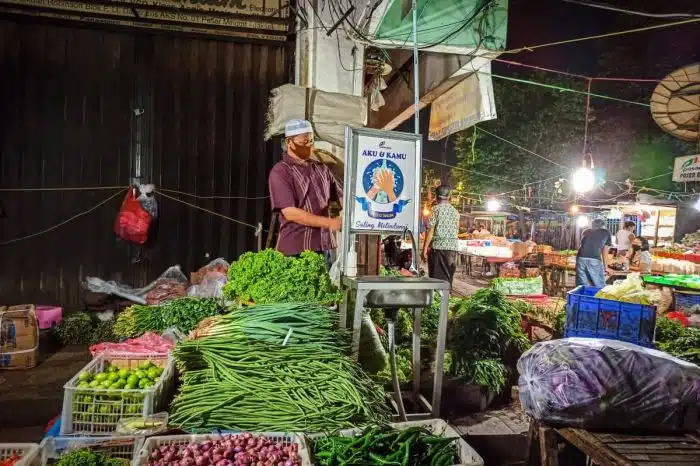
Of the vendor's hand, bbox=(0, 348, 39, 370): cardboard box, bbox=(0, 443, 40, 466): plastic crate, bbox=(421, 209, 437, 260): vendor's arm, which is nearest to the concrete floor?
bbox=(0, 348, 39, 370): cardboard box

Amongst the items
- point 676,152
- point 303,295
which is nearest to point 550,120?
point 676,152

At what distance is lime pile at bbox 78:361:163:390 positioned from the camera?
10.6 ft

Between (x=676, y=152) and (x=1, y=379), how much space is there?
26.0 metres

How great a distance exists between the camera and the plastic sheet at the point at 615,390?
281 cm

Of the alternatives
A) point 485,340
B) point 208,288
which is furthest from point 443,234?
point 208,288

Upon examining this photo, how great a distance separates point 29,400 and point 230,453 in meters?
3.33

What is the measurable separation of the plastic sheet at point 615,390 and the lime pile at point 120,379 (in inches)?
110

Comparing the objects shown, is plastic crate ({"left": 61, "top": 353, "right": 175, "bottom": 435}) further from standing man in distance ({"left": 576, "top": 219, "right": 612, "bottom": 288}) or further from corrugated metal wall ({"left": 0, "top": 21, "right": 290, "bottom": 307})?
standing man in distance ({"left": 576, "top": 219, "right": 612, "bottom": 288})

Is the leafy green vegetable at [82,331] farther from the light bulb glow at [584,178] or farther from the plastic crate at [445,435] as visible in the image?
the light bulb glow at [584,178]

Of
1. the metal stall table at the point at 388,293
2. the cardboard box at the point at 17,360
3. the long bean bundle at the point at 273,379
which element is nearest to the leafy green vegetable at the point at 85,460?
the long bean bundle at the point at 273,379

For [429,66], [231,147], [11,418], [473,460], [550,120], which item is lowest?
[11,418]

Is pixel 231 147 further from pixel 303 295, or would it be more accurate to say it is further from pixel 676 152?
pixel 676 152

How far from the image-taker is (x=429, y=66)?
6816 millimetres

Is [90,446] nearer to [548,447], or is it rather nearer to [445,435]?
[445,435]
